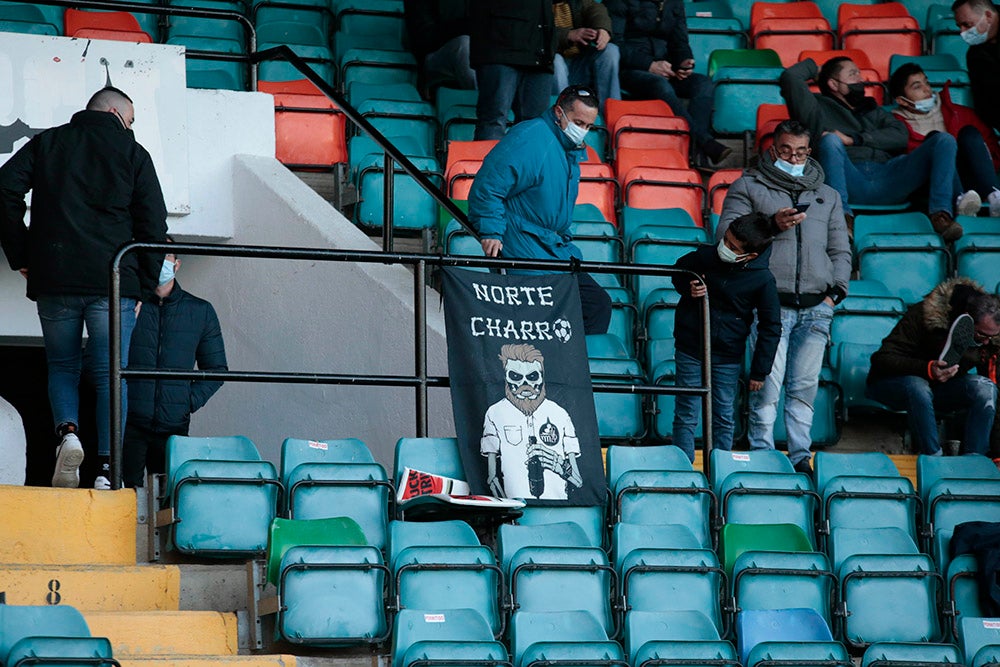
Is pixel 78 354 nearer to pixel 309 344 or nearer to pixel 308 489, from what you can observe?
pixel 308 489

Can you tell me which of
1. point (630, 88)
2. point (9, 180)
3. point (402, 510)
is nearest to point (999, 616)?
point (402, 510)

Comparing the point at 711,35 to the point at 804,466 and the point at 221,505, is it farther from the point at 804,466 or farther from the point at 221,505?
the point at 221,505

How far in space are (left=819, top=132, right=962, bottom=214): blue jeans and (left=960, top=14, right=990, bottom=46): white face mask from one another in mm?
898

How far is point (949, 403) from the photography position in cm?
787

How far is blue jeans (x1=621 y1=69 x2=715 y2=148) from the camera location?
10.4 metres

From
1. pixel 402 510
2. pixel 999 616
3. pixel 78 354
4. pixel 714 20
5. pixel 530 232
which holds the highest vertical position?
pixel 714 20

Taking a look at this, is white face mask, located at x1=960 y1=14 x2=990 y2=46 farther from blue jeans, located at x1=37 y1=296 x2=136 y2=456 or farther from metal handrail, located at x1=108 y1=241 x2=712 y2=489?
blue jeans, located at x1=37 y1=296 x2=136 y2=456

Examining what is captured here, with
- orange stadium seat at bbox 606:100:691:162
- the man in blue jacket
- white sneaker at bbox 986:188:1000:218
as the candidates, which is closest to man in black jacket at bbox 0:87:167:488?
the man in blue jacket

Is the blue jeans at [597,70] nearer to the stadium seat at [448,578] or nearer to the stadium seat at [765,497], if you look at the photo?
the stadium seat at [765,497]

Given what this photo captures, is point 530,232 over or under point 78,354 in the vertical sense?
over

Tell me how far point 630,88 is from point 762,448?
3666mm

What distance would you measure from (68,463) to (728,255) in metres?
2.73

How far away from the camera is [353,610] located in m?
5.68

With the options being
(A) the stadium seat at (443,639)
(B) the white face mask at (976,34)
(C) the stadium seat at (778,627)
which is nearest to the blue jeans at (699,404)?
(C) the stadium seat at (778,627)
